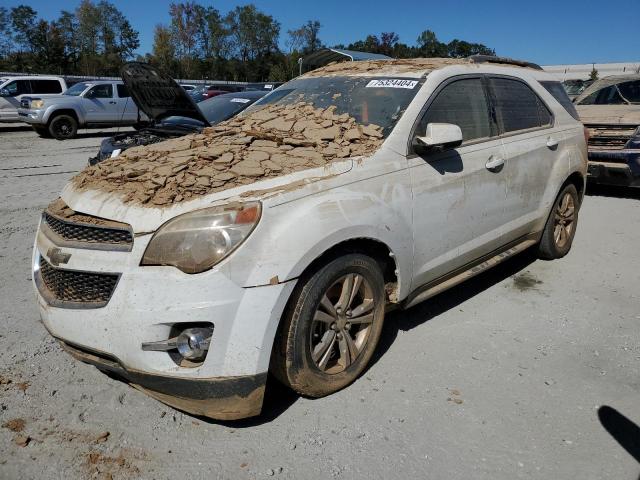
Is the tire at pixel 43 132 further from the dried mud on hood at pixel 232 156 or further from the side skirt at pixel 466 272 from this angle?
the side skirt at pixel 466 272

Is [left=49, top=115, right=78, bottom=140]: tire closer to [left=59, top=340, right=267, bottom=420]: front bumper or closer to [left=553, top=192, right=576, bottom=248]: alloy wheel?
[left=553, top=192, right=576, bottom=248]: alloy wheel

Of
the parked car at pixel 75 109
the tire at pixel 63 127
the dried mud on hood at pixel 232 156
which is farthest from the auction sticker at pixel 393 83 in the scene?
the tire at pixel 63 127

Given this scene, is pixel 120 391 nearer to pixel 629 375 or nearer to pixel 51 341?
pixel 51 341

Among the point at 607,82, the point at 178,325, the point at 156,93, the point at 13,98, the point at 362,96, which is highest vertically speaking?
the point at 607,82

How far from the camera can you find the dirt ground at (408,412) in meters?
2.41

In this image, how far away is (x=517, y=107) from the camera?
13.9 feet

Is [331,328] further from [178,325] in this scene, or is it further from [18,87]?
[18,87]

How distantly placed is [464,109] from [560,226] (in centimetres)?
208

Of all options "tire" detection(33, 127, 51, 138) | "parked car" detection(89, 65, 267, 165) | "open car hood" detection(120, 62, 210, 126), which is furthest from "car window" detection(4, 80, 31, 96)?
"open car hood" detection(120, 62, 210, 126)

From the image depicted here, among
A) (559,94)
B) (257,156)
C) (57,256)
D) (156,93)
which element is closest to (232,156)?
(257,156)

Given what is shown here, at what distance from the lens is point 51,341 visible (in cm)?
341

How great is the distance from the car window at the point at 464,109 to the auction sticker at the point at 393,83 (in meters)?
0.20

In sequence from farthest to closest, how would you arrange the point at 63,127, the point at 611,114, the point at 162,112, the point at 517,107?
the point at 63,127, the point at 611,114, the point at 162,112, the point at 517,107

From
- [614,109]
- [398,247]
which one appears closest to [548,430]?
[398,247]
